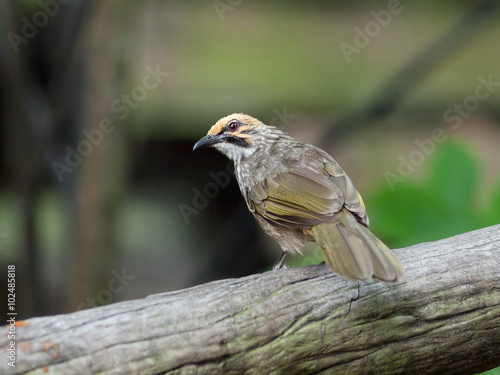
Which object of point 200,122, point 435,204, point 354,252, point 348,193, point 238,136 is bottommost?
point 435,204

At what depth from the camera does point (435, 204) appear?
412 centimetres

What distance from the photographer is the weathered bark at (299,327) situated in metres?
2.03

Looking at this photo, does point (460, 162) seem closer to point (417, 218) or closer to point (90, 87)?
point (417, 218)

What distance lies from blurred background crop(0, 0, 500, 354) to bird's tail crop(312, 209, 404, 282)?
1.11m

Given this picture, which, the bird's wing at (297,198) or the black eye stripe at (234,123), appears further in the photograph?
the black eye stripe at (234,123)

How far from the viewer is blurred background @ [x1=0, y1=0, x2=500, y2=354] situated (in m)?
4.23

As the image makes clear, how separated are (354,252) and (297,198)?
77 cm

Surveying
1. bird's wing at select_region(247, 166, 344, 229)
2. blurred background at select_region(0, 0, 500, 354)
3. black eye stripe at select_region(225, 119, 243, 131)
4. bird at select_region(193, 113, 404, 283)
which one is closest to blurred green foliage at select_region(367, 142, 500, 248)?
blurred background at select_region(0, 0, 500, 354)

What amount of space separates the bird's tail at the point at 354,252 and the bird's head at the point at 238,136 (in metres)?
1.14

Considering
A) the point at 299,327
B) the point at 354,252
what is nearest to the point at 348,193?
the point at 354,252

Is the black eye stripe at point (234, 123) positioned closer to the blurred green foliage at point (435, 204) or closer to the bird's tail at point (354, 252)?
the blurred green foliage at point (435, 204)

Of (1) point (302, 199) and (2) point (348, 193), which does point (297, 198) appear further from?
(2) point (348, 193)

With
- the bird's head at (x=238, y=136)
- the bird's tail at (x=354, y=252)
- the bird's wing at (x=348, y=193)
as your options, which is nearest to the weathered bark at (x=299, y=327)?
the bird's tail at (x=354, y=252)

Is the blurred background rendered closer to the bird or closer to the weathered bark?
the bird
